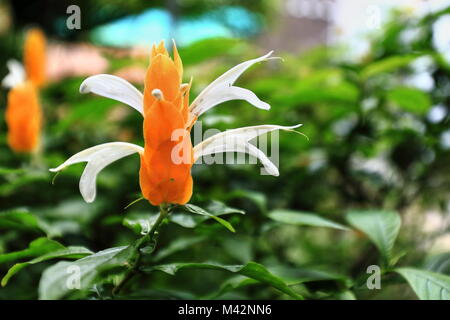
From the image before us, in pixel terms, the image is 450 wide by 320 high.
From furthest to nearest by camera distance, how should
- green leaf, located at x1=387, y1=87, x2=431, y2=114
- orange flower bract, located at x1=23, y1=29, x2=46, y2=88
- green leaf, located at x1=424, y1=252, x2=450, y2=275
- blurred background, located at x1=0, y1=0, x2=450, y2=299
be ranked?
orange flower bract, located at x1=23, y1=29, x2=46, y2=88, green leaf, located at x1=387, y1=87, x2=431, y2=114, blurred background, located at x1=0, y1=0, x2=450, y2=299, green leaf, located at x1=424, y1=252, x2=450, y2=275

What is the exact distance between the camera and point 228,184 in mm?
920

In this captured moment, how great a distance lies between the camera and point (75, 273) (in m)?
0.34

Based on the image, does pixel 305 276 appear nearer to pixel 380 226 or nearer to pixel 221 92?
pixel 380 226

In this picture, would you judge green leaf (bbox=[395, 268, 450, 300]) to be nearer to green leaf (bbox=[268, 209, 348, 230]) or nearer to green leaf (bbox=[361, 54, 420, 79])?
green leaf (bbox=[268, 209, 348, 230])

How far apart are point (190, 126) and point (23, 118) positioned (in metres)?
0.57

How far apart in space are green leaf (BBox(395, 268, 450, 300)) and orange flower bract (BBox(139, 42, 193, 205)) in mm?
273

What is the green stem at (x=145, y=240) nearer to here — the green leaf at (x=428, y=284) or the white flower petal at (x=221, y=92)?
the white flower petal at (x=221, y=92)

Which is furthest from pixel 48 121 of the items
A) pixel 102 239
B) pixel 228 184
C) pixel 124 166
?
pixel 228 184

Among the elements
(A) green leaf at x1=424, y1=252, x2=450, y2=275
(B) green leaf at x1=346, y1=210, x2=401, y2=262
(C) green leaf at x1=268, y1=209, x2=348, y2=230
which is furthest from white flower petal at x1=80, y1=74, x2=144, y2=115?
(A) green leaf at x1=424, y1=252, x2=450, y2=275

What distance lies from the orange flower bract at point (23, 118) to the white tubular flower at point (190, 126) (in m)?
0.51

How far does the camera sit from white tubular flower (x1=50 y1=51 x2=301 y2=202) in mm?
385

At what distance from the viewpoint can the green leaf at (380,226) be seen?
54 cm

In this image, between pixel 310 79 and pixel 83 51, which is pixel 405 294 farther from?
pixel 83 51
